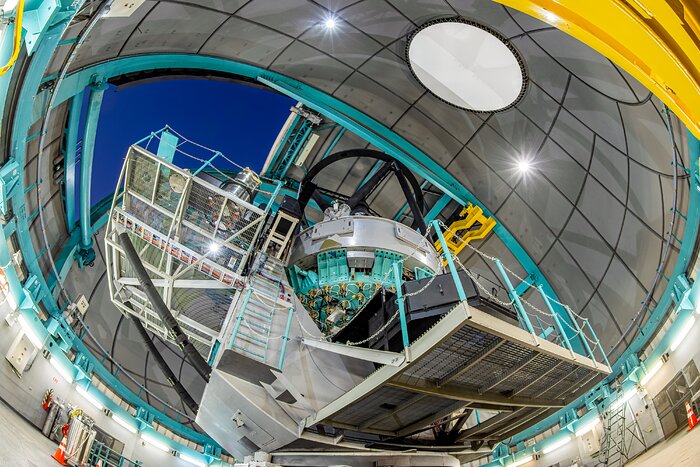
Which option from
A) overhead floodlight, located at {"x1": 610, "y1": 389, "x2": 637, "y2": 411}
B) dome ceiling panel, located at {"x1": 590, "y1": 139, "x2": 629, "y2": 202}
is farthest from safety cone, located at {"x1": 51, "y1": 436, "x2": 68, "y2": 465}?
dome ceiling panel, located at {"x1": 590, "y1": 139, "x2": 629, "y2": 202}

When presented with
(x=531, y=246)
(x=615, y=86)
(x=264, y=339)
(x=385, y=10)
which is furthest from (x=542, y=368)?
(x=385, y=10)

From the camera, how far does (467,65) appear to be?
557 inches

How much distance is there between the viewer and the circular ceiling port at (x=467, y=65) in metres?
13.3

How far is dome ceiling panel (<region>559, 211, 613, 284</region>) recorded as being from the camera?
1389 cm

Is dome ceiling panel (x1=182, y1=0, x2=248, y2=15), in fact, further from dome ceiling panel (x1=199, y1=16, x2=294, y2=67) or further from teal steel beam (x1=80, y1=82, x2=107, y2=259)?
teal steel beam (x1=80, y1=82, x2=107, y2=259)

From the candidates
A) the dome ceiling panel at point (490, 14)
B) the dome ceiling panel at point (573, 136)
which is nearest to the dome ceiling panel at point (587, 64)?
the dome ceiling panel at point (490, 14)

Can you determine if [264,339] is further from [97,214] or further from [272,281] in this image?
[97,214]

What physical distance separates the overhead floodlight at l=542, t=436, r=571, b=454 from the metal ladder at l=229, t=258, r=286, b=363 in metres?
8.44

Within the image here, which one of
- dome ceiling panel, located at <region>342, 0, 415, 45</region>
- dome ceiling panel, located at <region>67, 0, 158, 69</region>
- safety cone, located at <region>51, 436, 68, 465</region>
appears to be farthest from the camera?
dome ceiling panel, located at <region>342, 0, 415, 45</region>

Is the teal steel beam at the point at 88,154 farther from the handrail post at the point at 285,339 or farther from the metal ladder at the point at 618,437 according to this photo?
the metal ladder at the point at 618,437

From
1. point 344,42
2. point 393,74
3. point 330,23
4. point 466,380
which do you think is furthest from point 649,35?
point 393,74

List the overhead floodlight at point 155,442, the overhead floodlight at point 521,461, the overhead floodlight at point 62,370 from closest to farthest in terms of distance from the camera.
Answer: the overhead floodlight at point 62,370 → the overhead floodlight at point 521,461 → the overhead floodlight at point 155,442

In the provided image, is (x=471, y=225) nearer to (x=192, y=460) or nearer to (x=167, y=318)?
(x=167, y=318)

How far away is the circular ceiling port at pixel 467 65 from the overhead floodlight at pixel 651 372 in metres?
9.10
